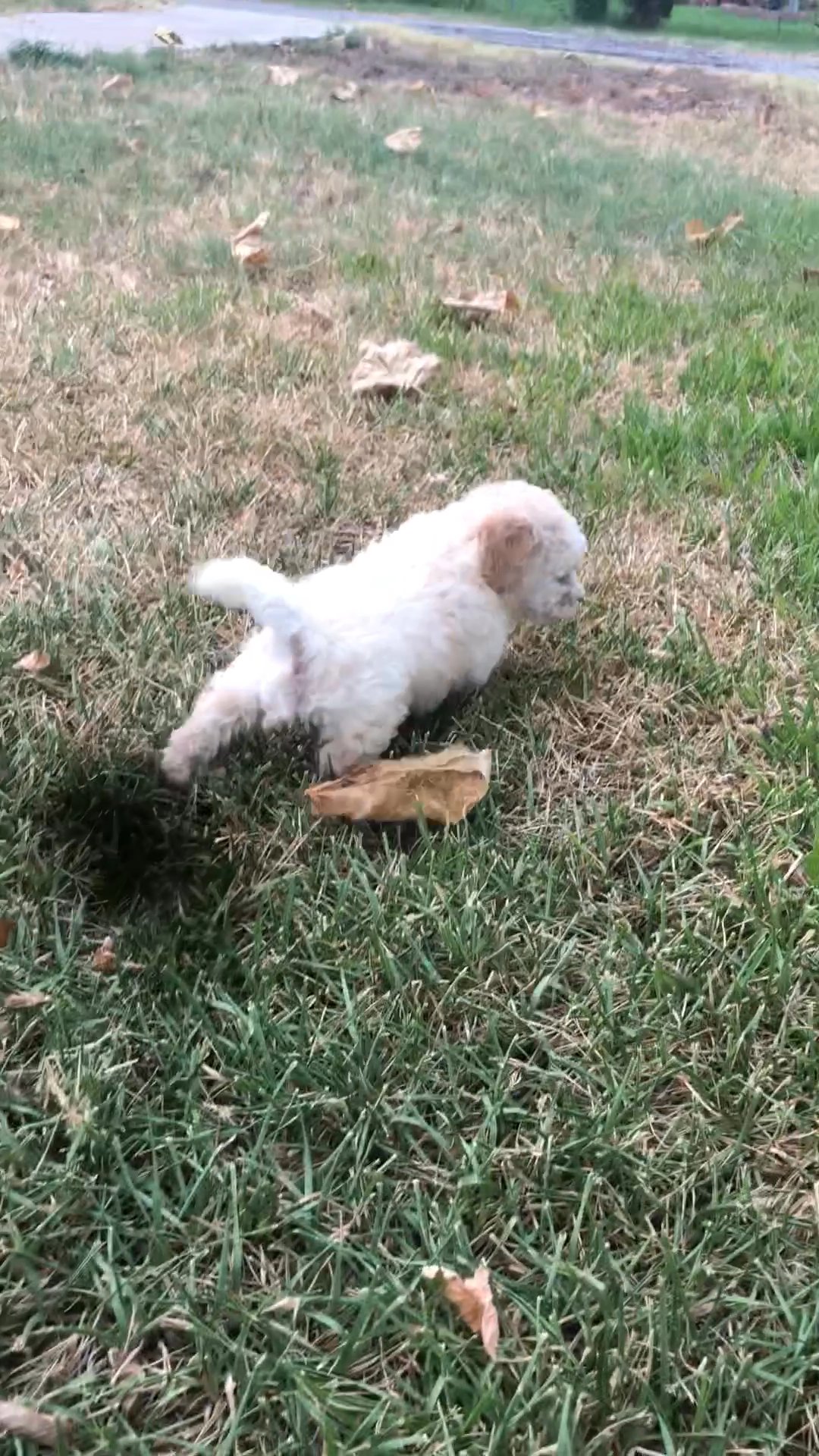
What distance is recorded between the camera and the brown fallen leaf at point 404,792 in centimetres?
201

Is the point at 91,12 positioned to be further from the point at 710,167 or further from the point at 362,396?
the point at 362,396

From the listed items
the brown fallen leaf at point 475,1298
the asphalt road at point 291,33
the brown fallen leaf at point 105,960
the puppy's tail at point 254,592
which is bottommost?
the brown fallen leaf at point 475,1298

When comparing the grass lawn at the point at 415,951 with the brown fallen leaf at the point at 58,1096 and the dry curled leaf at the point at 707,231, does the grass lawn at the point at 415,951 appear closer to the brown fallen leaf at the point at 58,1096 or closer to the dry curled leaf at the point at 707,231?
the brown fallen leaf at the point at 58,1096

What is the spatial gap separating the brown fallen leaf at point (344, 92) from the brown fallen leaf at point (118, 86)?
1.61 metres

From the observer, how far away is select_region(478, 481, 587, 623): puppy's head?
233cm

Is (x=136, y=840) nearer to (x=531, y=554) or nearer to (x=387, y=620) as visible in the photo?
(x=387, y=620)

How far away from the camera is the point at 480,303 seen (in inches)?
170

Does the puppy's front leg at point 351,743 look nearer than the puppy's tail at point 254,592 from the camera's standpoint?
No

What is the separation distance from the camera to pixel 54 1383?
1.25 metres

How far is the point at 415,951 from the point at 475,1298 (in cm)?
54

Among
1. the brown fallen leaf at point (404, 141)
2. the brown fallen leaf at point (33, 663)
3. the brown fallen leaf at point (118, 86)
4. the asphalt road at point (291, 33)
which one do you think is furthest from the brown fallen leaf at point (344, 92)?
the brown fallen leaf at point (33, 663)

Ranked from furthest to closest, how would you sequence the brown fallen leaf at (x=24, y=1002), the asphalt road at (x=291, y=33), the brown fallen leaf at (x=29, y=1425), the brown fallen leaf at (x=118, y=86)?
the asphalt road at (x=291, y=33) → the brown fallen leaf at (x=118, y=86) → the brown fallen leaf at (x=24, y=1002) → the brown fallen leaf at (x=29, y=1425)

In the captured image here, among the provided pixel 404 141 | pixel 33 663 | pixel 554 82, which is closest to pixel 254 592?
pixel 33 663

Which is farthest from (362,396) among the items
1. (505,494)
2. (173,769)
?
(173,769)
